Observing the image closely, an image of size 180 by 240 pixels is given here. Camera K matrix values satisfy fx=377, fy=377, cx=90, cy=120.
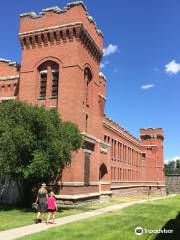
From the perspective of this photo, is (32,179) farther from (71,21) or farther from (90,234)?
(71,21)

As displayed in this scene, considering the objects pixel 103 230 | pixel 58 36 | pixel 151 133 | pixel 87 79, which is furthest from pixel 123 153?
pixel 103 230

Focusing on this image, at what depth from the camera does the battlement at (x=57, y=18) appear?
3044 cm

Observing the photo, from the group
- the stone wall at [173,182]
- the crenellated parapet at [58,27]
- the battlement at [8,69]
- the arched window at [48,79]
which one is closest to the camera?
the crenellated parapet at [58,27]

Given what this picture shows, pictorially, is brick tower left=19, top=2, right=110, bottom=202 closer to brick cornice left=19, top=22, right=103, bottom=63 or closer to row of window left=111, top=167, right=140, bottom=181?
brick cornice left=19, top=22, right=103, bottom=63

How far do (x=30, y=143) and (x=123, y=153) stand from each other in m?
35.9

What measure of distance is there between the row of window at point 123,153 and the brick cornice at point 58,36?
17.3 m

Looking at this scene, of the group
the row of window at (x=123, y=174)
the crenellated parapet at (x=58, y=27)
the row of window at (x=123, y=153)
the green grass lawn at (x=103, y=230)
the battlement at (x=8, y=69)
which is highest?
the crenellated parapet at (x=58, y=27)

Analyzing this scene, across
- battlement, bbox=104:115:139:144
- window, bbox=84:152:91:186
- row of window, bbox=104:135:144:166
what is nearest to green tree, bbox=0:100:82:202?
window, bbox=84:152:91:186

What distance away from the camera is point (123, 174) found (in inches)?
2227

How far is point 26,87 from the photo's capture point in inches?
1241

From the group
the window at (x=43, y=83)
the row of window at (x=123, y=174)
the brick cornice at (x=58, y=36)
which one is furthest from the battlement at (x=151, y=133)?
the window at (x=43, y=83)

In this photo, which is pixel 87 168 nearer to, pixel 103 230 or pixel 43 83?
pixel 43 83

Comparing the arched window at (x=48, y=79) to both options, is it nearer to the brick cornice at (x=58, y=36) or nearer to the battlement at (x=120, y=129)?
the brick cornice at (x=58, y=36)

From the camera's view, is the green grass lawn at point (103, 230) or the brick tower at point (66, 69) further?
the brick tower at point (66, 69)
